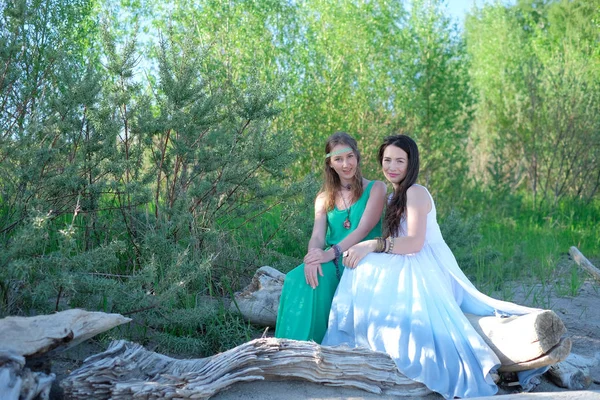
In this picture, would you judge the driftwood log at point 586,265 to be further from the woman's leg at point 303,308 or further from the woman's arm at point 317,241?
the woman's leg at point 303,308

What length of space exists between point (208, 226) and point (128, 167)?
32.1 inches

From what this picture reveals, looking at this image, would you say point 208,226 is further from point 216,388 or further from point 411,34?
point 411,34

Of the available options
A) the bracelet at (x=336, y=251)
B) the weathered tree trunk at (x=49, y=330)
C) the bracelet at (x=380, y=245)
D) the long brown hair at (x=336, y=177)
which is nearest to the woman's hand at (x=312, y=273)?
the bracelet at (x=336, y=251)

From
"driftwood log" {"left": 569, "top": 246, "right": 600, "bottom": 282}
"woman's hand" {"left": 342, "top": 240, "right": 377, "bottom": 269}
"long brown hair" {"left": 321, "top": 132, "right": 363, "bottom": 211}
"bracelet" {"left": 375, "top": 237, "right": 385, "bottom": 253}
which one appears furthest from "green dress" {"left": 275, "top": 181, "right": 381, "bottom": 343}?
"driftwood log" {"left": 569, "top": 246, "right": 600, "bottom": 282}

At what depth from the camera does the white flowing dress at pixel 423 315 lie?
353 centimetres

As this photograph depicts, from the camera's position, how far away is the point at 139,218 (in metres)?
4.98

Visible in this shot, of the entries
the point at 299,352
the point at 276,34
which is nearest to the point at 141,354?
the point at 299,352

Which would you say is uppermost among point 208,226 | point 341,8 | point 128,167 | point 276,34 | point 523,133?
point 341,8

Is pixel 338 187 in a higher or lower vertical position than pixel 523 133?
lower

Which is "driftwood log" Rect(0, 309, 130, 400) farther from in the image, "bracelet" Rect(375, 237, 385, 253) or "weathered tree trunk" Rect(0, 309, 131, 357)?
"bracelet" Rect(375, 237, 385, 253)

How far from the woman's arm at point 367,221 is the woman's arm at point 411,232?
18 centimetres

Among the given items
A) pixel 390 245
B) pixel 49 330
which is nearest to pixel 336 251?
pixel 390 245

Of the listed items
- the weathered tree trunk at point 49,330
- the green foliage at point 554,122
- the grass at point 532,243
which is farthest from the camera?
the green foliage at point 554,122

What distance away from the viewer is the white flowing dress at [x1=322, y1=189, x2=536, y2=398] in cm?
353
